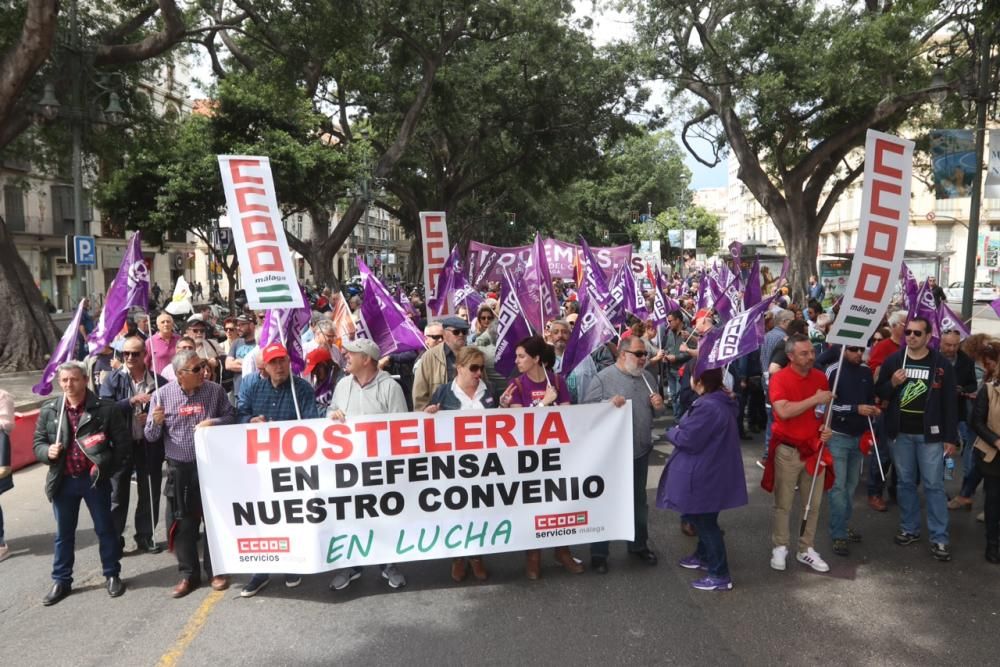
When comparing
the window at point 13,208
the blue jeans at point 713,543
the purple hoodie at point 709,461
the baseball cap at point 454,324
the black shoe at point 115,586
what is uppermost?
the window at point 13,208

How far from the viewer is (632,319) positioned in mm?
11125

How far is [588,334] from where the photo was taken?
670 centimetres

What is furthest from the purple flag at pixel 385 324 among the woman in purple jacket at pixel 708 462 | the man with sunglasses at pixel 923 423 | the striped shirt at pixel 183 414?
the man with sunglasses at pixel 923 423

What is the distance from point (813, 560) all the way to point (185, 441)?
4.25 meters

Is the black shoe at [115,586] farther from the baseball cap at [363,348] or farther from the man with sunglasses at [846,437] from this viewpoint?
the man with sunglasses at [846,437]

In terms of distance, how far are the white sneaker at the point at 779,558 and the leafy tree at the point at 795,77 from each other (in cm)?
1435

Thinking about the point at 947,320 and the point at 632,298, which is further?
the point at 632,298

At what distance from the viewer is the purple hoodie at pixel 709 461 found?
4961 millimetres

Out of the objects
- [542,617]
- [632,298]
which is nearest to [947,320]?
[632,298]

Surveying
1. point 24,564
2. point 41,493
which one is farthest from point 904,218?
point 41,493

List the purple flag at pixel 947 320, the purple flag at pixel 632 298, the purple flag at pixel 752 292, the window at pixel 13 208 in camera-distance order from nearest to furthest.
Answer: the purple flag at pixel 947 320 → the purple flag at pixel 632 298 → the purple flag at pixel 752 292 → the window at pixel 13 208

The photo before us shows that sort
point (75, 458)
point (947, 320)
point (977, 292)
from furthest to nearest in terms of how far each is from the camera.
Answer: point (977, 292) < point (947, 320) < point (75, 458)

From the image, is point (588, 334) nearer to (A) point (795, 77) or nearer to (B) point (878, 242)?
(B) point (878, 242)

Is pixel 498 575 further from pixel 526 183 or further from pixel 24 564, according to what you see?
pixel 526 183
